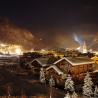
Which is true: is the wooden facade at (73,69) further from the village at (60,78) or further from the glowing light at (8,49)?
the glowing light at (8,49)

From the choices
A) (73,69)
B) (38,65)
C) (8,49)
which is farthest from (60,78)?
(8,49)

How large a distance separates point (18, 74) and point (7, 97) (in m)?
14.1

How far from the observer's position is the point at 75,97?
26891 mm

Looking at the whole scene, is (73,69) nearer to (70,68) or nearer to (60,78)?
(70,68)

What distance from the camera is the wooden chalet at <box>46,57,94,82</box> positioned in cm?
3572

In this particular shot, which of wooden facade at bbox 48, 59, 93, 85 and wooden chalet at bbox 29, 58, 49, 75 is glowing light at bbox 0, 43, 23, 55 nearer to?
wooden chalet at bbox 29, 58, 49, 75

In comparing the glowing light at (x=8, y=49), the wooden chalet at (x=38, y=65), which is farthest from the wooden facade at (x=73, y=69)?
the glowing light at (x=8, y=49)

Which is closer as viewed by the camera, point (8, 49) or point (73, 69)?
point (73, 69)

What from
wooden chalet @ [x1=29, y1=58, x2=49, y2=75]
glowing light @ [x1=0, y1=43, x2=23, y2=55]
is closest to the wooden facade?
wooden chalet @ [x1=29, y1=58, x2=49, y2=75]

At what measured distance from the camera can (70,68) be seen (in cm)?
3588

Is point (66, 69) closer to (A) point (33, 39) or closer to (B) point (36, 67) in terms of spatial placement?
(B) point (36, 67)

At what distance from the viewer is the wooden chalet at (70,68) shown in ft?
117

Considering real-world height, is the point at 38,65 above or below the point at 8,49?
below

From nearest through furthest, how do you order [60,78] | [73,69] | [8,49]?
[60,78]
[73,69]
[8,49]
